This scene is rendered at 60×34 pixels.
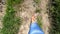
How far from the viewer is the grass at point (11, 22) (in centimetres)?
420

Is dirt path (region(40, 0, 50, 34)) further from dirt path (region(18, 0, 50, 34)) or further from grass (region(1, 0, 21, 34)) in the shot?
grass (region(1, 0, 21, 34))

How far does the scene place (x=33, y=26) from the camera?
2.59 metres

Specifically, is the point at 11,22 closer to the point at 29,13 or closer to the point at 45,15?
the point at 29,13

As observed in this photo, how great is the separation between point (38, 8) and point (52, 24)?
1.33ft

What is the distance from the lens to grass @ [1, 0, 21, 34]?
4.20 meters

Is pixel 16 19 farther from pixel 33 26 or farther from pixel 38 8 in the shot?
pixel 33 26

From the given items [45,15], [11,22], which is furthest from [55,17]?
[11,22]

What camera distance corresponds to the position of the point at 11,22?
4230mm

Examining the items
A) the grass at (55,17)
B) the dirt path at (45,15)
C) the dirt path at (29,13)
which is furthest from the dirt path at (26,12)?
the grass at (55,17)

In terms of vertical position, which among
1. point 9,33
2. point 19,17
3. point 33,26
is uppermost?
point 33,26

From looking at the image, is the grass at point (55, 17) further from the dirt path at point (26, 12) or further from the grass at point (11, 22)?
the grass at point (11, 22)

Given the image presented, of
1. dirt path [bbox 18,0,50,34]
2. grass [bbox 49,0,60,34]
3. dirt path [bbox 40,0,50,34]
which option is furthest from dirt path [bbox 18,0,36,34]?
grass [bbox 49,0,60,34]

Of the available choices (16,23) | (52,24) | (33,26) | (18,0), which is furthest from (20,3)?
(33,26)

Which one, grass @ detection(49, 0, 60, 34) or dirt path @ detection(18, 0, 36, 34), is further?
grass @ detection(49, 0, 60, 34)
